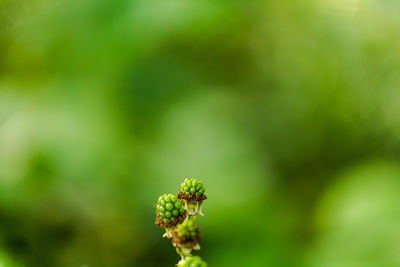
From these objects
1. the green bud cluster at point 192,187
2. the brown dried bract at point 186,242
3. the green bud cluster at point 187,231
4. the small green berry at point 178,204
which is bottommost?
the brown dried bract at point 186,242

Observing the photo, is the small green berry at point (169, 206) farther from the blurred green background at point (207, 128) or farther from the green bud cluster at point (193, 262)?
the blurred green background at point (207, 128)

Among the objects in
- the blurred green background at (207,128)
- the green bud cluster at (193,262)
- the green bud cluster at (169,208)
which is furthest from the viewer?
the blurred green background at (207,128)

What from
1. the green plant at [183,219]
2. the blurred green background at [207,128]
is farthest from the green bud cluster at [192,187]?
the blurred green background at [207,128]

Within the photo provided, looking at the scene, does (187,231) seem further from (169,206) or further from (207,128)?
(207,128)

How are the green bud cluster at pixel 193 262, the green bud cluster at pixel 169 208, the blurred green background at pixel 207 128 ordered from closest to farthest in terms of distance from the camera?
the green bud cluster at pixel 193 262 < the green bud cluster at pixel 169 208 < the blurred green background at pixel 207 128

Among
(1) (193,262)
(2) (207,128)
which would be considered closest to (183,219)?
(1) (193,262)

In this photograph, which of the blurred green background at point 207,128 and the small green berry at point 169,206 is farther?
the blurred green background at point 207,128
